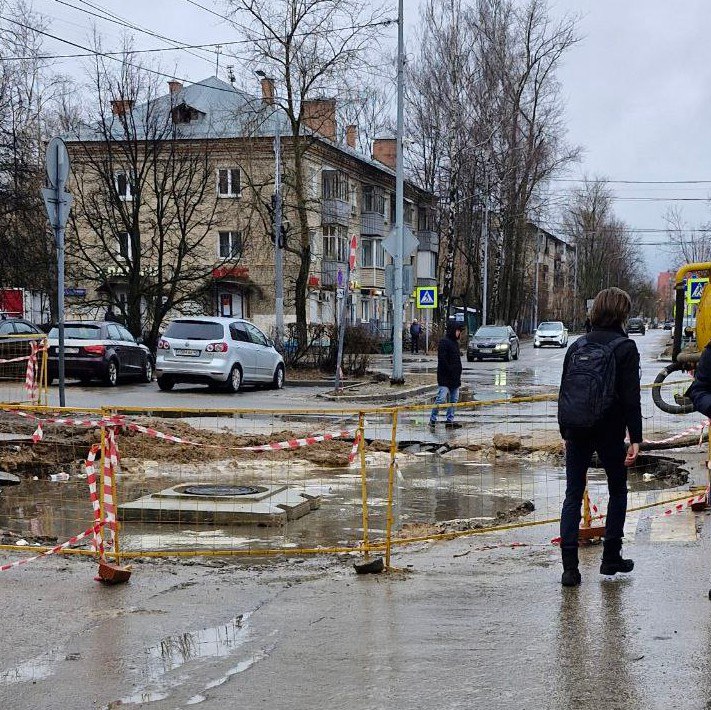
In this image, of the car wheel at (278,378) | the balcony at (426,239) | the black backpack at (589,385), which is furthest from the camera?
the balcony at (426,239)

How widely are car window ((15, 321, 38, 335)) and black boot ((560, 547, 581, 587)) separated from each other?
20961 mm

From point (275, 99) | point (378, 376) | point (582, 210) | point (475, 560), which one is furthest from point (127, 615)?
point (582, 210)

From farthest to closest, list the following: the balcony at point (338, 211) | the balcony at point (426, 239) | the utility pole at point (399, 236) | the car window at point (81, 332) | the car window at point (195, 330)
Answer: the balcony at point (426, 239), the balcony at point (338, 211), the utility pole at point (399, 236), the car window at point (81, 332), the car window at point (195, 330)

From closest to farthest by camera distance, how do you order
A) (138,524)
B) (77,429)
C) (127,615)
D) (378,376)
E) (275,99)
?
1. (127,615)
2. (138,524)
3. (77,429)
4. (378,376)
5. (275,99)

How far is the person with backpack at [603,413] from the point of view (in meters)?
5.99

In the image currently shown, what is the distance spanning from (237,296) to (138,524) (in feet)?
147

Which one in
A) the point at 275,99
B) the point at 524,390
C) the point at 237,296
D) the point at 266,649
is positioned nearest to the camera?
the point at 266,649

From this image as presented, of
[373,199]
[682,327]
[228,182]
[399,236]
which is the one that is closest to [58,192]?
[682,327]

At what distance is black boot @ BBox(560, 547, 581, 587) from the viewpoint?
614 centimetres

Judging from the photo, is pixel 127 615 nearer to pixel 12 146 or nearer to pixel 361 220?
pixel 12 146

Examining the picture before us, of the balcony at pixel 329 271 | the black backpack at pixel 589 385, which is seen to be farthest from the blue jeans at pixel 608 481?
the balcony at pixel 329 271

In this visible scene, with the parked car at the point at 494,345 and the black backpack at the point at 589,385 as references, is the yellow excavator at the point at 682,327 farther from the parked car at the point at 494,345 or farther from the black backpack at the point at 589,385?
the parked car at the point at 494,345

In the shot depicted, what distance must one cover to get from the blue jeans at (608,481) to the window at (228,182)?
148 feet

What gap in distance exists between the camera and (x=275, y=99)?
113ft
